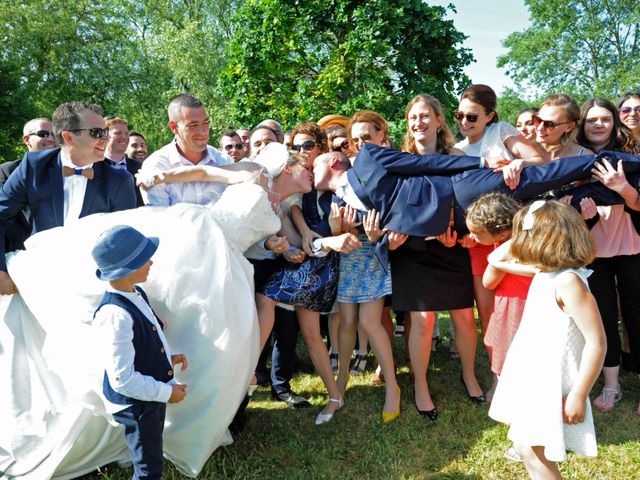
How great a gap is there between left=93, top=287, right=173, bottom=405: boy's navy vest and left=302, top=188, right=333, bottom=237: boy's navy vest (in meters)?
1.67

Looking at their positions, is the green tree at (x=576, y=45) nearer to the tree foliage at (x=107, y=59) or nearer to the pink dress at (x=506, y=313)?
the tree foliage at (x=107, y=59)

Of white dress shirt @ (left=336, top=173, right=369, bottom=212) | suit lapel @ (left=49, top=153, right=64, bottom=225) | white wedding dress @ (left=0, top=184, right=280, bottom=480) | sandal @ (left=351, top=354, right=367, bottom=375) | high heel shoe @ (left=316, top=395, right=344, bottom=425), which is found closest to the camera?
white wedding dress @ (left=0, top=184, right=280, bottom=480)

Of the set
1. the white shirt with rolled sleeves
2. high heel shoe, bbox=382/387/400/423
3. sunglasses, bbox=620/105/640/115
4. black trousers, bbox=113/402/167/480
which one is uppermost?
sunglasses, bbox=620/105/640/115

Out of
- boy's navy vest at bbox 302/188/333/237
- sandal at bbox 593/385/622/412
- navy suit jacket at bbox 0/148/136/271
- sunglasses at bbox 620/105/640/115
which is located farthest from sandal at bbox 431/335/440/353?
navy suit jacket at bbox 0/148/136/271

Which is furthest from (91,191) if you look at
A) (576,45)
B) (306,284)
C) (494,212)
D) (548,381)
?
(576,45)

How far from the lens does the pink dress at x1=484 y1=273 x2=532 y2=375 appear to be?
10.7 ft

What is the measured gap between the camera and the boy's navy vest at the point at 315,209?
3.91 metres

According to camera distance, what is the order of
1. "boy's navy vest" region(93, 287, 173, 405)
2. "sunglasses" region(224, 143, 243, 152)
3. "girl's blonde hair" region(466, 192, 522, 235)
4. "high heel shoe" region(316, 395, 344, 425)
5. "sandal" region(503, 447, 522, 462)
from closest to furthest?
1. "boy's navy vest" region(93, 287, 173, 405)
2. "girl's blonde hair" region(466, 192, 522, 235)
3. "sandal" region(503, 447, 522, 462)
4. "high heel shoe" region(316, 395, 344, 425)
5. "sunglasses" region(224, 143, 243, 152)

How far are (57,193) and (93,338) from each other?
1.18 metres

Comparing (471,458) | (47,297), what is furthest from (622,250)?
(47,297)

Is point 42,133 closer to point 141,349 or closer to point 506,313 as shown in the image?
point 141,349

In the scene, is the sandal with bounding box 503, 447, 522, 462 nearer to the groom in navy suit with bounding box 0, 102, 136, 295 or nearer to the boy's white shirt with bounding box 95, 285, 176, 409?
the boy's white shirt with bounding box 95, 285, 176, 409

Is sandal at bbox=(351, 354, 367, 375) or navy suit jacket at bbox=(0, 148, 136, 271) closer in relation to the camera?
navy suit jacket at bbox=(0, 148, 136, 271)

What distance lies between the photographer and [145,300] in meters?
2.71
